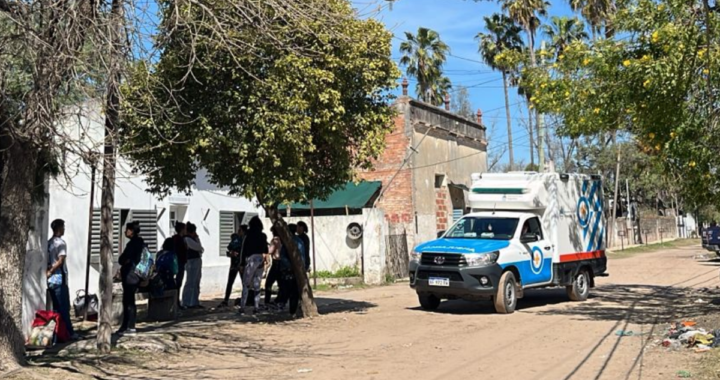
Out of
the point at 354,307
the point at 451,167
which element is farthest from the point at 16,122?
the point at 451,167

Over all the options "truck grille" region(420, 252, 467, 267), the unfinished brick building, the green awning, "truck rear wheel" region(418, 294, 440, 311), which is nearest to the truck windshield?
"truck grille" region(420, 252, 467, 267)

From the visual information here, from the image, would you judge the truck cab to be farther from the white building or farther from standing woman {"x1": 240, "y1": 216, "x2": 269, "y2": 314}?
the white building

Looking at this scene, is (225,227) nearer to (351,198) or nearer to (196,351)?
(351,198)

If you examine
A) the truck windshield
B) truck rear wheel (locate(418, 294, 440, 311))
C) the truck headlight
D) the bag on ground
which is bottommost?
truck rear wheel (locate(418, 294, 440, 311))

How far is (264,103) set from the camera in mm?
11516

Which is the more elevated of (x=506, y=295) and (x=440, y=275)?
(x=440, y=275)

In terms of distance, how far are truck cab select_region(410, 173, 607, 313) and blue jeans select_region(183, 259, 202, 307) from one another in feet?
15.2

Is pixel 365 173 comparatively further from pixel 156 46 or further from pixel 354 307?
pixel 156 46

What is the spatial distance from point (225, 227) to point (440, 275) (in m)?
9.03

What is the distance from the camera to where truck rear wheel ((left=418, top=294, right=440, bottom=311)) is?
15195 millimetres

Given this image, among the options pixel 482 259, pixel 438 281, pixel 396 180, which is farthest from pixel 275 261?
pixel 396 180

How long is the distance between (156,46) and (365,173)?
19.4 metres

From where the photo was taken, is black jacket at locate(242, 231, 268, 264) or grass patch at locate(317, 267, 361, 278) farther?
grass patch at locate(317, 267, 361, 278)

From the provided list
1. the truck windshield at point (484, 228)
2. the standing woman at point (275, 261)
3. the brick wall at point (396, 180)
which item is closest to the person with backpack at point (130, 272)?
the standing woman at point (275, 261)
